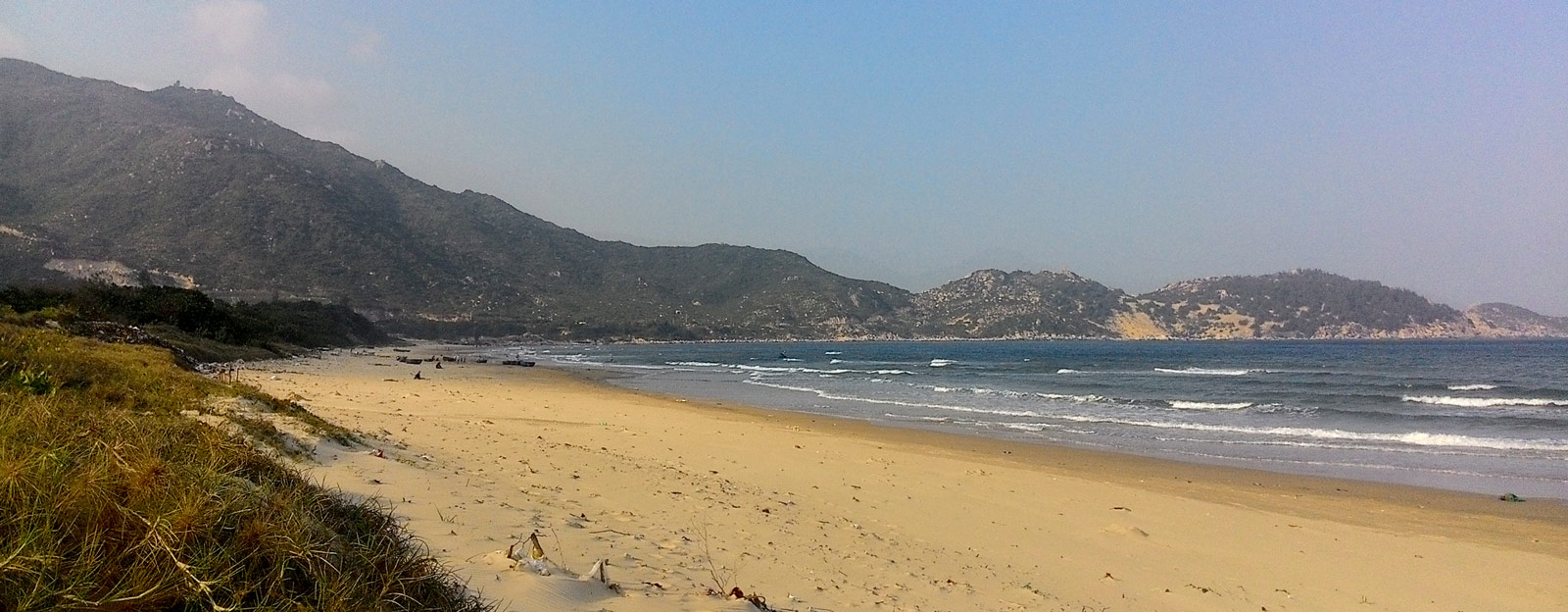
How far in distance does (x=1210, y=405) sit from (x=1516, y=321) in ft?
717

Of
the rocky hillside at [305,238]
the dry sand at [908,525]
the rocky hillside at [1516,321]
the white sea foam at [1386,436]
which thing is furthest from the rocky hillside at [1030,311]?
the dry sand at [908,525]

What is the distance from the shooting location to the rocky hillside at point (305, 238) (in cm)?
7969

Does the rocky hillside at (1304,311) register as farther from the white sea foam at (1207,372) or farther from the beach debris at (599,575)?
the beach debris at (599,575)

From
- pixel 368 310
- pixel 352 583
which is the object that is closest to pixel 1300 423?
pixel 352 583

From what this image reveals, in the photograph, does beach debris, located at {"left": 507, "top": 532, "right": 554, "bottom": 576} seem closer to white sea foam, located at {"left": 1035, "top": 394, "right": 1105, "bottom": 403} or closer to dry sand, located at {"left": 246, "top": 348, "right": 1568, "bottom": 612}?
dry sand, located at {"left": 246, "top": 348, "right": 1568, "bottom": 612}

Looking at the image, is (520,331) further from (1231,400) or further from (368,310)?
(1231,400)

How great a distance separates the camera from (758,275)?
6841 inches

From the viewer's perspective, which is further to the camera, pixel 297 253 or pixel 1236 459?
pixel 297 253

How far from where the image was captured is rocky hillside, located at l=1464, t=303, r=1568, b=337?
6855 inches

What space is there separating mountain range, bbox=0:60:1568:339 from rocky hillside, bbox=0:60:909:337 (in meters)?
0.36

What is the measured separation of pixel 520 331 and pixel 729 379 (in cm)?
7279

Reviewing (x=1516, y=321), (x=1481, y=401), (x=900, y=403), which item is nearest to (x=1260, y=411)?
(x=1481, y=401)

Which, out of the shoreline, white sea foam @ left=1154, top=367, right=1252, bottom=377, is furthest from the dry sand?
white sea foam @ left=1154, top=367, right=1252, bottom=377

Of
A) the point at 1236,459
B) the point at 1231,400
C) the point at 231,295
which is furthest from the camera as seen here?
the point at 231,295
